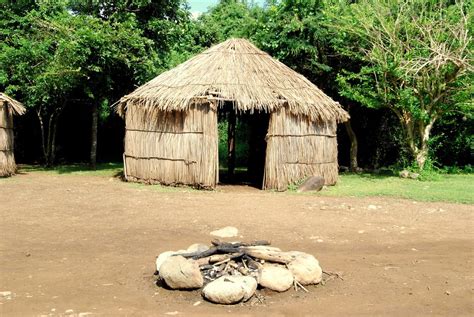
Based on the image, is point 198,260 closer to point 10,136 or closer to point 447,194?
point 447,194

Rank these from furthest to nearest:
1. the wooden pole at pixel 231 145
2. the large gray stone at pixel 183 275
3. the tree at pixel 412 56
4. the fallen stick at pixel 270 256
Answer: the wooden pole at pixel 231 145
the tree at pixel 412 56
the fallen stick at pixel 270 256
the large gray stone at pixel 183 275

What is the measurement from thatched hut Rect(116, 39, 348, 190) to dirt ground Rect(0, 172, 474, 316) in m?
0.84

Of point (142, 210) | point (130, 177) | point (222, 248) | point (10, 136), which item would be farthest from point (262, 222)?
point (10, 136)

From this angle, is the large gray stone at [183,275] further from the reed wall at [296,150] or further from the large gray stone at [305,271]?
the reed wall at [296,150]

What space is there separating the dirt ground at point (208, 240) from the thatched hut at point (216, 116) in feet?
2.76

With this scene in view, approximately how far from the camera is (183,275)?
5.19 meters

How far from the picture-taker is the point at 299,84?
512 inches

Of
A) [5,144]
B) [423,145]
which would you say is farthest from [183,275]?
[423,145]

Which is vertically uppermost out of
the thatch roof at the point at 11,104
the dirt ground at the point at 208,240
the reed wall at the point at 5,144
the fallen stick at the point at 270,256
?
the thatch roof at the point at 11,104

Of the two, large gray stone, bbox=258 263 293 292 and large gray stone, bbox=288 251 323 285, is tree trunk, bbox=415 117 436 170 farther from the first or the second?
large gray stone, bbox=258 263 293 292

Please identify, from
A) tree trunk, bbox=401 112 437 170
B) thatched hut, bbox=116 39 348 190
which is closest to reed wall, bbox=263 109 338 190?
thatched hut, bbox=116 39 348 190

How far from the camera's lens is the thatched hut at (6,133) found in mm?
13438

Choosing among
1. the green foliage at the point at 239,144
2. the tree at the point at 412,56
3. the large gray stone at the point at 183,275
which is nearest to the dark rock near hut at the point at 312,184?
the tree at the point at 412,56

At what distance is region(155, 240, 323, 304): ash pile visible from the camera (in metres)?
5.01
